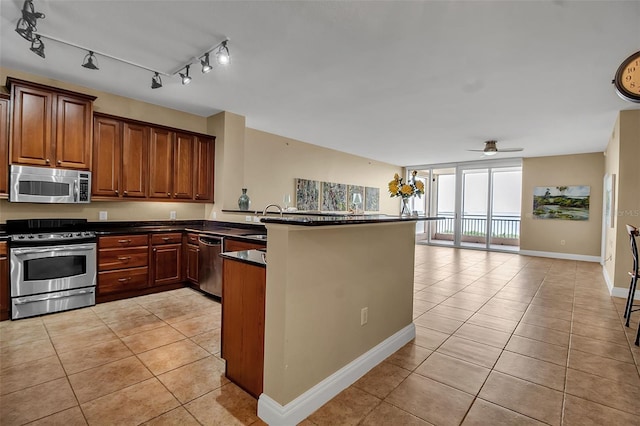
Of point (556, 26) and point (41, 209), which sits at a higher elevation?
point (556, 26)

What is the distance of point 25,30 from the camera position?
2.40m

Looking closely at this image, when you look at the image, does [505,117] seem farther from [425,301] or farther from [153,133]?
[153,133]

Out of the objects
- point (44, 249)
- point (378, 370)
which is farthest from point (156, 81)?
point (378, 370)

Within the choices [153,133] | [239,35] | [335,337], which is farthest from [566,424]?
[153,133]

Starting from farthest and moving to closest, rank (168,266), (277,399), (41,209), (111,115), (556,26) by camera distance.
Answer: (168,266) → (111,115) → (41,209) → (556,26) → (277,399)

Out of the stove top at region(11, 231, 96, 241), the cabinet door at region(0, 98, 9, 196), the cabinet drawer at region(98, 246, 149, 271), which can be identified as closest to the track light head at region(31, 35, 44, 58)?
the cabinet door at region(0, 98, 9, 196)

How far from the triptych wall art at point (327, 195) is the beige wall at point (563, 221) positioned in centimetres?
420

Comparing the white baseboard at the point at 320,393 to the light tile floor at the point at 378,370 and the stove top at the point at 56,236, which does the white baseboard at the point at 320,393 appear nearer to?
the light tile floor at the point at 378,370

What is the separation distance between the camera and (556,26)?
7.91 feet

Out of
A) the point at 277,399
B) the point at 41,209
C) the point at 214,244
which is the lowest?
the point at 277,399

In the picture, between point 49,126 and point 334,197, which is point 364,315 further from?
point 334,197

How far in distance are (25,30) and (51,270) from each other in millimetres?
2403

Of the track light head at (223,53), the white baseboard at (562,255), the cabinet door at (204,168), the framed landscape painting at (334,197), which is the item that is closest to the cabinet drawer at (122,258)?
the cabinet door at (204,168)

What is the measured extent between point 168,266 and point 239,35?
3188 millimetres
